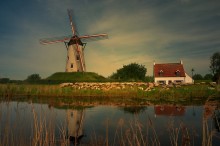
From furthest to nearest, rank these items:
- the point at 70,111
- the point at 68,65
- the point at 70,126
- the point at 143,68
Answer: the point at 143,68, the point at 68,65, the point at 70,111, the point at 70,126

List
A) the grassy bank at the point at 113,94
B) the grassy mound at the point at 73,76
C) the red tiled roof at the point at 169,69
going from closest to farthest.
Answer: the grassy bank at the point at 113,94 → the grassy mound at the point at 73,76 → the red tiled roof at the point at 169,69

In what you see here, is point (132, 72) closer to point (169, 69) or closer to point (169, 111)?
point (169, 69)

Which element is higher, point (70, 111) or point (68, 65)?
point (68, 65)

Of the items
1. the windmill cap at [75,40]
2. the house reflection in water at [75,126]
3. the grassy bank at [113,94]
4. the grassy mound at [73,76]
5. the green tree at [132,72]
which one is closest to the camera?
the house reflection in water at [75,126]

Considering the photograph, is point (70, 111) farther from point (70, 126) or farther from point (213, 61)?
point (213, 61)

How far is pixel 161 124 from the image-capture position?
36.2 ft

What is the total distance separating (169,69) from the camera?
154ft

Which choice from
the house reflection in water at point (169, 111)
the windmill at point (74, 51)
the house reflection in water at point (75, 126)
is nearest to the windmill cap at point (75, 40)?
the windmill at point (74, 51)

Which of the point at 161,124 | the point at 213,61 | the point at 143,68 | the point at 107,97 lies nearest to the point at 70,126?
the point at 161,124

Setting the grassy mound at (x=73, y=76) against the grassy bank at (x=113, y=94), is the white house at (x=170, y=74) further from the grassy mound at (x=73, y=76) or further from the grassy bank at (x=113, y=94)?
the grassy bank at (x=113, y=94)

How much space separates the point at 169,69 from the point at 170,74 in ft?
4.05

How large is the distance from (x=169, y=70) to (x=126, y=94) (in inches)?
1029

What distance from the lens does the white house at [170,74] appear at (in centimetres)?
4609

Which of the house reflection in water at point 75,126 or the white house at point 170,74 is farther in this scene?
the white house at point 170,74
